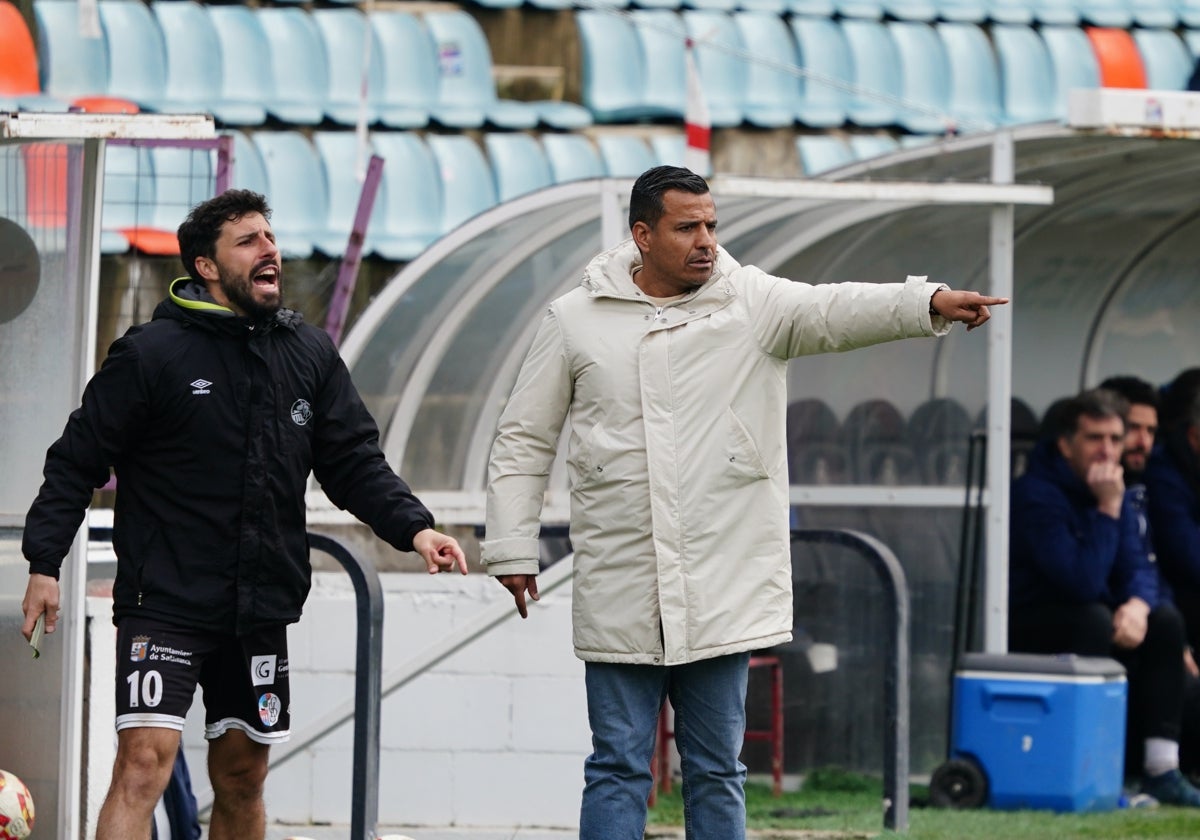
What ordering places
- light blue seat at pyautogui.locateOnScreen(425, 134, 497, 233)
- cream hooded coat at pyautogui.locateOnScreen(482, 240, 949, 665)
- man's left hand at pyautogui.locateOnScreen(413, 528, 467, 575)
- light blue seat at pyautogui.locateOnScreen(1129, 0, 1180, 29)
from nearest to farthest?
1. cream hooded coat at pyautogui.locateOnScreen(482, 240, 949, 665)
2. man's left hand at pyautogui.locateOnScreen(413, 528, 467, 575)
3. light blue seat at pyautogui.locateOnScreen(425, 134, 497, 233)
4. light blue seat at pyautogui.locateOnScreen(1129, 0, 1180, 29)

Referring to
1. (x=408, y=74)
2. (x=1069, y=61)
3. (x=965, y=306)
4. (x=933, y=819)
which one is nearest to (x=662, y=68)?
(x=408, y=74)

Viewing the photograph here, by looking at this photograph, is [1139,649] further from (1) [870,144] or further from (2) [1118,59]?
(2) [1118,59]

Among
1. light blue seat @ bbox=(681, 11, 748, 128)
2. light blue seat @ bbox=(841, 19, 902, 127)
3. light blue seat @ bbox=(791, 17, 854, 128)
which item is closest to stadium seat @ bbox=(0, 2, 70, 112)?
light blue seat @ bbox=(681, 11, 748, 128)

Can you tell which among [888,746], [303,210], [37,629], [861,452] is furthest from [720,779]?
[303,210]

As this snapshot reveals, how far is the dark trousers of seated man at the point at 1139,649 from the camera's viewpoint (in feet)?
24.7

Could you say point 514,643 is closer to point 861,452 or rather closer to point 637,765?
point 861,452

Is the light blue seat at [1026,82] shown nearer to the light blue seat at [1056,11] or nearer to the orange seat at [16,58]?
the light blue seat at [1056,11]

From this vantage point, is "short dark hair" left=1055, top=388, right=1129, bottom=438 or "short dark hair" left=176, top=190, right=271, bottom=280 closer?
"short dark hair" left=176, top=190, right=271, bottom=280

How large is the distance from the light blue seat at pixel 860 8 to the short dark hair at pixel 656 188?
40.1 ft

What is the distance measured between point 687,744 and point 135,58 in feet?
35.5

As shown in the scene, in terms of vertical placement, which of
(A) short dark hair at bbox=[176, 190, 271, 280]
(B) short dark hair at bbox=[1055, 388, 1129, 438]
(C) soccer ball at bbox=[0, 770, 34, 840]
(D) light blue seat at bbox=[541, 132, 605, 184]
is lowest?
(C) soccer ball at bbox=[0, 770, 34, 840]

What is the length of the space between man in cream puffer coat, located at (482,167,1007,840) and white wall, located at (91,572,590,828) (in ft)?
7.41

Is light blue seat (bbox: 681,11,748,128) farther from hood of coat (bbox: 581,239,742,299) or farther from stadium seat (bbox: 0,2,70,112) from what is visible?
hood of coat (bbox: 581,239,742,299)

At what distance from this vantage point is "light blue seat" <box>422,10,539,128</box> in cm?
1509
